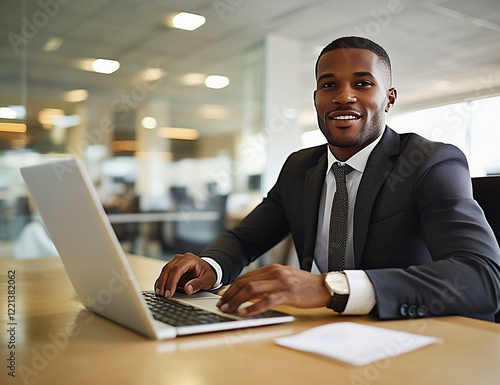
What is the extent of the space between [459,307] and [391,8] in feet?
13.9

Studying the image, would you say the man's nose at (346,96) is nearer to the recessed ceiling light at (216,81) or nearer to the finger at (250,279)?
the finger at (250,279)

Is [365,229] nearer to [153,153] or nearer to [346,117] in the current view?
[346,117]

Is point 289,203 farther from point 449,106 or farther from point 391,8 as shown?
point 449,106

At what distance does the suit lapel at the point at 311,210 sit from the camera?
1.59 metres

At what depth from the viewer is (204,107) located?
5293mm

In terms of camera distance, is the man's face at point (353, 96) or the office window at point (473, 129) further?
the office window at point (473, 129)

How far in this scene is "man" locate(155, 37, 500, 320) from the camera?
101cm

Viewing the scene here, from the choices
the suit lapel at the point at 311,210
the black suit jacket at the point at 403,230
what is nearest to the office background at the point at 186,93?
the black suit jacket at the point at 403,230

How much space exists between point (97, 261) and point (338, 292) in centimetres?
43

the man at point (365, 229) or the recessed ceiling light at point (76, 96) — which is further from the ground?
the recessed ceiling light at point (76, 96)

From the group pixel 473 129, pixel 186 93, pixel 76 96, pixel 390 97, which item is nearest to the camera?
pixel 390 97

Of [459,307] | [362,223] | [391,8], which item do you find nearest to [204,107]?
[391,8]

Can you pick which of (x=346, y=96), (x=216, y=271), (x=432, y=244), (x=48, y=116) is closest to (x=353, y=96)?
(x=346, y=96)

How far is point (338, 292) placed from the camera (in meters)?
1.00
